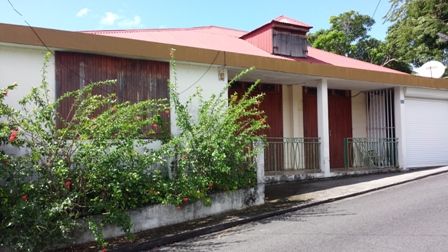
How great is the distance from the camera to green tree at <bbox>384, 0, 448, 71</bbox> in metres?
19.2

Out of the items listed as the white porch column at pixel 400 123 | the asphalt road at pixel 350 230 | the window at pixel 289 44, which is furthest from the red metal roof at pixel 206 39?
the asphalt road at pixel 350 230

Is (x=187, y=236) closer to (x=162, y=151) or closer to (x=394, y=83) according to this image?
(x=162, y=151)

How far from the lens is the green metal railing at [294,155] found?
35.8 ft

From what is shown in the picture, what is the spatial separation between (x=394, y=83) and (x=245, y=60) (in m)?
5.83

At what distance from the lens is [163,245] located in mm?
5855

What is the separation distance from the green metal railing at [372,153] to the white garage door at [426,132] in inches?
23.7

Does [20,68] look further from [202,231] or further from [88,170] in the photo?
[202,231]

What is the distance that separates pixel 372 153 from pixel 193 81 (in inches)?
290

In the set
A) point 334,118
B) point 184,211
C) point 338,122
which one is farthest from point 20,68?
point 338,122

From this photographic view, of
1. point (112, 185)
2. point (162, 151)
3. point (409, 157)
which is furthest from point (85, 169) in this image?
point (409, 157)

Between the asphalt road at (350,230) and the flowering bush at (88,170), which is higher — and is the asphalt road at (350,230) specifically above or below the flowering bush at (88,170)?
below

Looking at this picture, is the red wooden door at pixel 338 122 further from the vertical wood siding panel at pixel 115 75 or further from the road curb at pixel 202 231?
the vertical wood siding panel at pixel 115 75

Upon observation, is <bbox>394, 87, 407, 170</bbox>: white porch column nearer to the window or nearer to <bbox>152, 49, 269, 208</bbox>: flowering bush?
the window

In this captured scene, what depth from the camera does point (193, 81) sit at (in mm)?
8742
